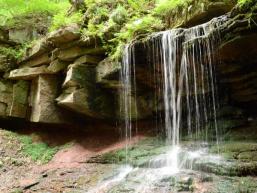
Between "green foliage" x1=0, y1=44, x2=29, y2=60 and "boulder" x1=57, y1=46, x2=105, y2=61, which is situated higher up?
"green foliage" x1=0, y1=44, x2=29, y2=60

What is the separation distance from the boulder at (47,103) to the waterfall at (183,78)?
2.95 metres

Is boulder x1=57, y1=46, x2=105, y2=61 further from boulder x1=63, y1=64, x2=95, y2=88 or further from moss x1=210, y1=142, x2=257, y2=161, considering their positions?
moss x1=210, y1=142, x2=257, y2=161

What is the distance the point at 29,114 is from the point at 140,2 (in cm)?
→ 663

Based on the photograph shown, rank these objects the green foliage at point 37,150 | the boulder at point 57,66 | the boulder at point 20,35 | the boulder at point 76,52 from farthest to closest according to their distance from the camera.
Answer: the boulder at point 20,35 < the boulder at point 57,66 < the green foliage at point 37,150 < the boulder at point 76,52

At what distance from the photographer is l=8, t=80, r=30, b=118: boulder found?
14.1 meters

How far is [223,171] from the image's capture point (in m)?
8.00

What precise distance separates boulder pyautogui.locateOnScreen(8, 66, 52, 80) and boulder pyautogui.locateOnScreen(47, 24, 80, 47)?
1.66 m

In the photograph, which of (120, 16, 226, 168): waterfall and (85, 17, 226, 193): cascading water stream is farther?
(120, 16, 226, 168): waterfall

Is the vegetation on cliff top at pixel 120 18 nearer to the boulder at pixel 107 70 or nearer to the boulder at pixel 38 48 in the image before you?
the boulder at pixel 107 70

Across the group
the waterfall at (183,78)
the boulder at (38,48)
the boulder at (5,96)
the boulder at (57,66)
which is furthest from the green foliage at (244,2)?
the boulder at (5,96)

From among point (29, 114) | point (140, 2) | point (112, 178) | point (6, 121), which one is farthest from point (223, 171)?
point (6, 121)

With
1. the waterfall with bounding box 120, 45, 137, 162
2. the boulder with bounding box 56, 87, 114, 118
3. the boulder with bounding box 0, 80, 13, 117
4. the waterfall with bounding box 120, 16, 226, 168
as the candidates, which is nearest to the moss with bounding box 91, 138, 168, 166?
the waterfall with bounding box 120, 16, 226, 168

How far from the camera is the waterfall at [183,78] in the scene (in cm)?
911

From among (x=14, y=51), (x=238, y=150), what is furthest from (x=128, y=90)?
(x=14, y=51)
